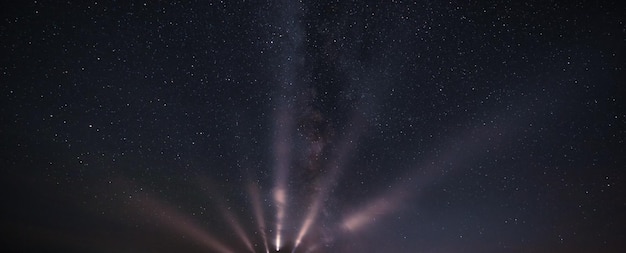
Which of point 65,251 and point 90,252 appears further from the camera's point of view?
point 90,252

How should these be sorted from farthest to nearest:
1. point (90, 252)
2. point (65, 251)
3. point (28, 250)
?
1. point (90, 252)
2. point (65, 251)
3. point (28, 250)

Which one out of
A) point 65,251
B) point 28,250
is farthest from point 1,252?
point 65,251

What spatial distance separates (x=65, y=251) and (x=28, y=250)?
531cm

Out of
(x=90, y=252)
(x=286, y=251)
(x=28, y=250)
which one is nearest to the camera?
(x=286, y=251)

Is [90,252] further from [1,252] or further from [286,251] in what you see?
[286,251]

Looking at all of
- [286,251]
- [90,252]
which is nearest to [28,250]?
[90,252]

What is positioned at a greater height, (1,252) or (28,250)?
(28,250)

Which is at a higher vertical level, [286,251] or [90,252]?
[90,252]

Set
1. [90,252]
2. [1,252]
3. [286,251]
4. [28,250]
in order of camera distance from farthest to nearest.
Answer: [90,252] < [28,250] < [1,252] < [286,251]

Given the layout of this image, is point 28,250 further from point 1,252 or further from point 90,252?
point 1,252

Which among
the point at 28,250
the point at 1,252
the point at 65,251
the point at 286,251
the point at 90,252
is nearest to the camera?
the point at 286,251

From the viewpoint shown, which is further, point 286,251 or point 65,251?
point 65,251

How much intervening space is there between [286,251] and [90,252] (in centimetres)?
4997

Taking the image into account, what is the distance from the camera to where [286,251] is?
88.9 feet
